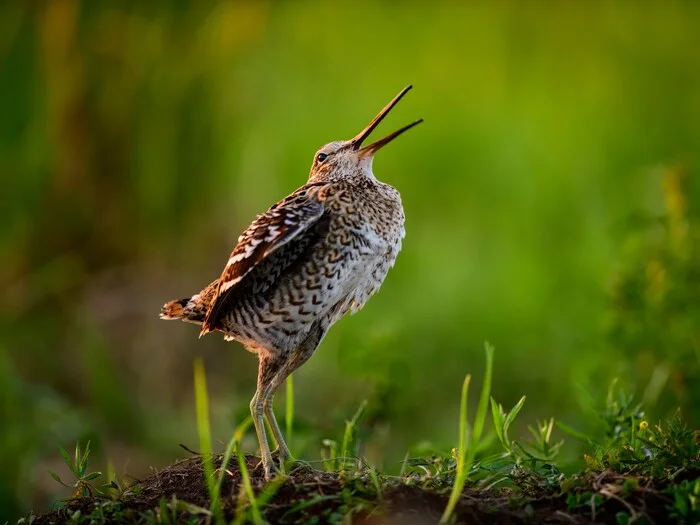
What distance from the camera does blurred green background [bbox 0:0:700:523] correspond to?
6.11 meters

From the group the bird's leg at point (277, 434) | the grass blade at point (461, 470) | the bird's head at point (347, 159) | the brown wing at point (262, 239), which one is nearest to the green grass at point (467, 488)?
the grass blade at point (461, 470)

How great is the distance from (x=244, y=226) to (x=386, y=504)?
5.26m

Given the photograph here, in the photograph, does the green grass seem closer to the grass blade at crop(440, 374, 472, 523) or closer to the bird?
the grass blade at crop(440, 374, 472, 523)

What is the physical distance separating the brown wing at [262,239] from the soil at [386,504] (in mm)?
936

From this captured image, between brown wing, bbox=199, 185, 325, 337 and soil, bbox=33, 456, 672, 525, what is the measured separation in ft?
3.07

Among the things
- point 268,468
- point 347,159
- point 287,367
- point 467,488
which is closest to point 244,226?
point 347,159

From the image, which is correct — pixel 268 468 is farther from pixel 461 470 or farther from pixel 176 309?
pixel 176 309

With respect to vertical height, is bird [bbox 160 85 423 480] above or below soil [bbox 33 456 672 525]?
above

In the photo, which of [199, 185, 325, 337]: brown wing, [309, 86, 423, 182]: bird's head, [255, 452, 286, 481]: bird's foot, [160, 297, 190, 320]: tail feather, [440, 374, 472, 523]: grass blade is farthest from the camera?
[309, 86, 423, 182]: bird's head

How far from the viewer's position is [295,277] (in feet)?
14.8

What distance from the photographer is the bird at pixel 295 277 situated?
14.7 feet

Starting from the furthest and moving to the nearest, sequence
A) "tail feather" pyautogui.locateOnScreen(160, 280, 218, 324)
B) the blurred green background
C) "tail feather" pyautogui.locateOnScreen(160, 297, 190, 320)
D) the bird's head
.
A: the blurred green background < the bird's head < "tail feather" pyautogui.locateOnScreen(160, 297, 190, 320) < "tail feather" pyautogui.locateOnScreen(160, 280, 218, 324)

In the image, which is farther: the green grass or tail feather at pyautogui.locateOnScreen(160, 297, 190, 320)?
tail feather at pyautogui.locateOnScreen(160, 297, 190, 320)

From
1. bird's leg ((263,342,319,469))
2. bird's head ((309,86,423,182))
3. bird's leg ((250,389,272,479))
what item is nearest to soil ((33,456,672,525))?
bird's leg ((250,389,272,479))
